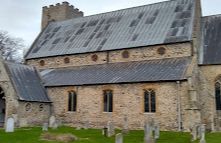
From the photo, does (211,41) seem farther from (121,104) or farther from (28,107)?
(28,107)

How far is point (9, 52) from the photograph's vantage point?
54.7 meters

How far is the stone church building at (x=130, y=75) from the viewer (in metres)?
24.2

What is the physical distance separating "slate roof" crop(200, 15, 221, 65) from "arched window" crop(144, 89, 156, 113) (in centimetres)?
550

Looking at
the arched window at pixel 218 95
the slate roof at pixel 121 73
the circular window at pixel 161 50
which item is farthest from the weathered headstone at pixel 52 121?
the arched window at pixel 218 95

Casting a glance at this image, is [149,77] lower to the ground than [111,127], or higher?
higher

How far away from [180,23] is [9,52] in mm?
35270

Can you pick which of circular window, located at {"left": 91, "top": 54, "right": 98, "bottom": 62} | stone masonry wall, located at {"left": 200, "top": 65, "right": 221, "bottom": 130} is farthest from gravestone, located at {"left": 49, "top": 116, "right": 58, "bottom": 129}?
stone masonry wall, located at {"left": 200, "top": 65, "right": 221, "bottom": 130}

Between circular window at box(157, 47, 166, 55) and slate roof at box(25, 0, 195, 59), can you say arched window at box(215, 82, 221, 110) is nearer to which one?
slate roof at box(25, 0, 195, 59)

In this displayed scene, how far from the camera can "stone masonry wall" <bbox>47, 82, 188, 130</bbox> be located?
23594mm

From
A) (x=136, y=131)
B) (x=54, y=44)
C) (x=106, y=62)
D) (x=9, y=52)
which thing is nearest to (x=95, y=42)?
(x=106, y=62)

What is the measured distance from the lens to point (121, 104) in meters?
25.6

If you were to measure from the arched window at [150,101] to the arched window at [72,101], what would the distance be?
687 cm

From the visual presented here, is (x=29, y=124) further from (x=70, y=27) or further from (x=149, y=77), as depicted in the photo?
(x=70, y=27)

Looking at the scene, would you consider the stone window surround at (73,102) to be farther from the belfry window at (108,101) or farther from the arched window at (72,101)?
the belfry window at (108,101)
